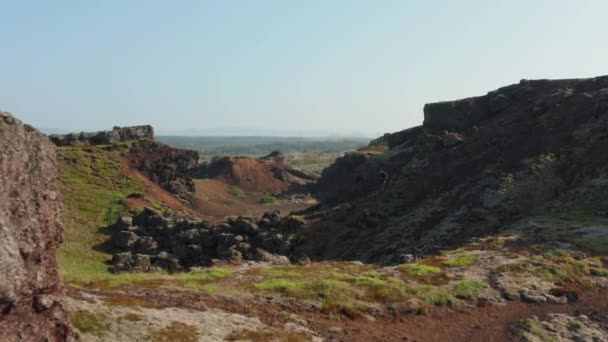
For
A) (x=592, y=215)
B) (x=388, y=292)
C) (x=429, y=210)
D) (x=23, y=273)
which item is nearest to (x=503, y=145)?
(x=429, y=210)

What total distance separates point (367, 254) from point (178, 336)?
1586 inches

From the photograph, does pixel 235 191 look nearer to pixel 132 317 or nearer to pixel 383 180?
pixel 383 180

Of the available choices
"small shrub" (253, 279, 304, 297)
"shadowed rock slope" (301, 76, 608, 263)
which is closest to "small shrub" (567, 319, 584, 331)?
"small shrub" (253, 279, 304, 297)

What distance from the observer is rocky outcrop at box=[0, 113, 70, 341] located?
675 inches

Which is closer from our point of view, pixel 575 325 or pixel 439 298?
pixel 575 325

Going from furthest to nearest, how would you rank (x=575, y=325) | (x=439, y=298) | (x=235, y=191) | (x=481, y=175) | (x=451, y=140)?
1. (x=235, y=191)
2. (x=451, y=140)
3. (x=481, y=175)
4. (x=439, y=298)
5. (x=575, y=325)

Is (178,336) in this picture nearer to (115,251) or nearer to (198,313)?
(198,313)

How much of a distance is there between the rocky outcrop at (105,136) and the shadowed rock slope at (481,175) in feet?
146

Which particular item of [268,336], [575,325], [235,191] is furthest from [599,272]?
[235,191]

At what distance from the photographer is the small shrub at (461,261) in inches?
1550

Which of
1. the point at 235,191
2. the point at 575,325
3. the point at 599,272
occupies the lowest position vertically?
the point at 235,191

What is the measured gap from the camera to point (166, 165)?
364ft

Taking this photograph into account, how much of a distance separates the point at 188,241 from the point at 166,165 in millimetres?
49168

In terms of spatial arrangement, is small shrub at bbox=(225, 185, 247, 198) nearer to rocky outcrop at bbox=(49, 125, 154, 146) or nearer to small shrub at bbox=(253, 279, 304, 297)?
rocky outcrop at bbox=(49, 125, 154, 146)
